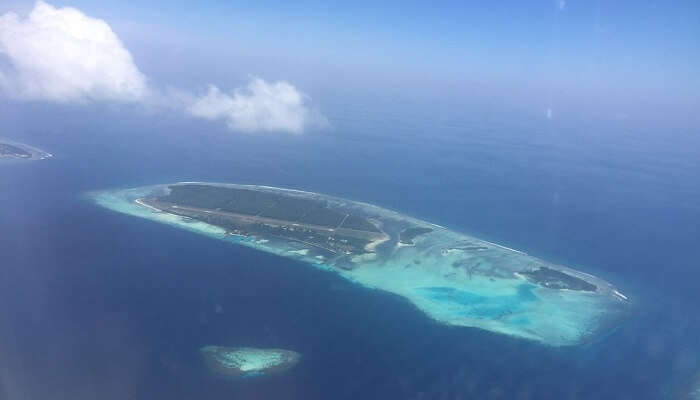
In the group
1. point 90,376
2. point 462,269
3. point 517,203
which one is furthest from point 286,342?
point 517,203

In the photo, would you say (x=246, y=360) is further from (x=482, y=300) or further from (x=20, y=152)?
(x=20, y=152)

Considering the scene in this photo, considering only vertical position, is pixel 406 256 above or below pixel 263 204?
below

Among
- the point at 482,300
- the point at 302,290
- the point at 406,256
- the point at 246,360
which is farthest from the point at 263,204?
the point at 246,360

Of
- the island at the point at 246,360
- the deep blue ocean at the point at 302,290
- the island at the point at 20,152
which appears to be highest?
the island at the point at 20,152

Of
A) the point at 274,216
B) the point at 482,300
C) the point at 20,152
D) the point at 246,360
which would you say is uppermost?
the point at 20,152

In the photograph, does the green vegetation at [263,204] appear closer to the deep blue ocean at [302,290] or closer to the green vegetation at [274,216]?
the green vegetation at [274,216]

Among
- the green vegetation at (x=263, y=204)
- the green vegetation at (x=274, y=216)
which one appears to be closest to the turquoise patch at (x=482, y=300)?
the green vegetation at (x=274, y=216)

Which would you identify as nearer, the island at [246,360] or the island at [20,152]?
the island at [246,360]
